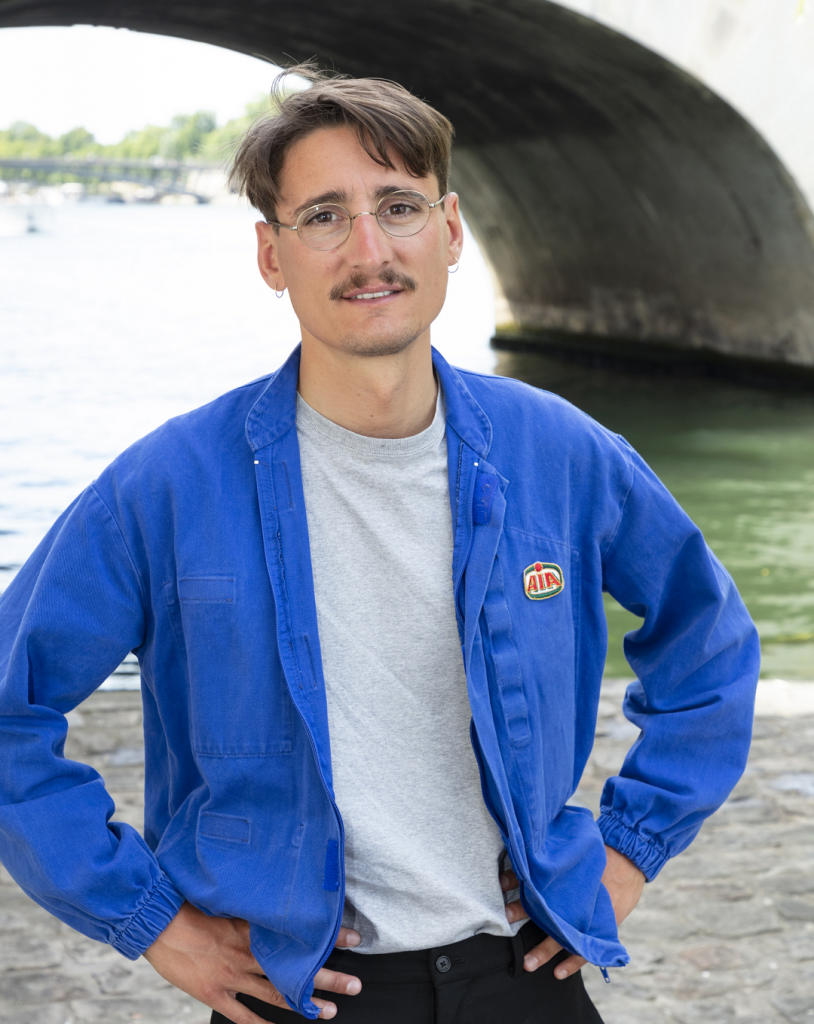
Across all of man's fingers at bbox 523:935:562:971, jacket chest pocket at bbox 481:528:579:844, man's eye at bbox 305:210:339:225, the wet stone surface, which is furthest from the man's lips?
the wet stone surface

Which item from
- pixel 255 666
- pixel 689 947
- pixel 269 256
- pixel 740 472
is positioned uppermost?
pixel 269 256

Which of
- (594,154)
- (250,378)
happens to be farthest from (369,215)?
(594,154)

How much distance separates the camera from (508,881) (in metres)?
1.80

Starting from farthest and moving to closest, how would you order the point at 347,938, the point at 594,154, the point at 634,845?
the point at 594,154, the point at 634,845, the point at 347,938

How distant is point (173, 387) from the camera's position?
49.5 ft

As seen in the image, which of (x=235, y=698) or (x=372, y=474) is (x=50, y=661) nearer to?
(x=235, y=698)

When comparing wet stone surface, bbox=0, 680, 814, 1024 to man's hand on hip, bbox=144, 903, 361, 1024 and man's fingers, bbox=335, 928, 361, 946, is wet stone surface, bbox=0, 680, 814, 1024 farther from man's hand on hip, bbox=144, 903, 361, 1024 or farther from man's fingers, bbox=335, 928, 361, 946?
man's fingers, bbox=335, 928, 361, 946

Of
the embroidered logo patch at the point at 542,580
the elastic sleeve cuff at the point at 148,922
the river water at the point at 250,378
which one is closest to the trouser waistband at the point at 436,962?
the elastic sleeve cuff at the point at 148,922

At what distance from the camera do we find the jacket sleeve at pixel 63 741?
67.1 inches

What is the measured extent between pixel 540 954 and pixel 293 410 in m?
0.89

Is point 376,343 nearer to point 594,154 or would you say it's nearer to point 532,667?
point 532,667

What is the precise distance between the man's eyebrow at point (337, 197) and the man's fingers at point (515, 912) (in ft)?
3.49

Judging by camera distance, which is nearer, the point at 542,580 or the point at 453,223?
the point at 542,580

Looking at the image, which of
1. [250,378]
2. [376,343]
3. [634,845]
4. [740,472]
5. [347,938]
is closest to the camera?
[347,938]
